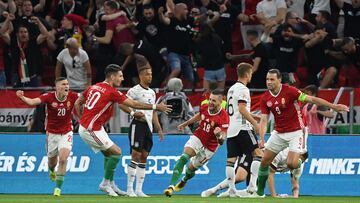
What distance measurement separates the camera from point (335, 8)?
28219 mm

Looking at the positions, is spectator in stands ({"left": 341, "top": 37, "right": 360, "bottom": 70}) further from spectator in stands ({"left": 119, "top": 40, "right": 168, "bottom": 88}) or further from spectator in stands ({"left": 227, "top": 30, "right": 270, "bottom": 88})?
spectator in stands ({"left": 119, "top": 40, "right": 168, "bottom": 88})

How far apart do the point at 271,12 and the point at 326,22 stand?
151 centimetres

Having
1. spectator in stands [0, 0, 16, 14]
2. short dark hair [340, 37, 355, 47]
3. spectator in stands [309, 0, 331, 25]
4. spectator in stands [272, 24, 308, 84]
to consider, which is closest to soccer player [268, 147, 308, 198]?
spectator in stands [272, 24, 308, 84]

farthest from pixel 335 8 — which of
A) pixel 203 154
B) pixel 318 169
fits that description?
pixel 203 154

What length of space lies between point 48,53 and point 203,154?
8.09 m

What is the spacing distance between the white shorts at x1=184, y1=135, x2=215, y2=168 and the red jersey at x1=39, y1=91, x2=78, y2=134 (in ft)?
8.18

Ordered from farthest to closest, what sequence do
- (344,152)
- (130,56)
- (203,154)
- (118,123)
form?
(130,56) → (118,123) → (344,152) → (203,154)

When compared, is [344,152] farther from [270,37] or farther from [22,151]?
[22,151]

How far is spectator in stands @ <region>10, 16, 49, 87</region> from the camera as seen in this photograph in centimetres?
2727

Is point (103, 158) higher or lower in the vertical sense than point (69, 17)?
lower

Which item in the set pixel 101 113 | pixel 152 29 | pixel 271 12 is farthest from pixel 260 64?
pixel 101 113

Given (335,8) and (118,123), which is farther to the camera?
(335,8)

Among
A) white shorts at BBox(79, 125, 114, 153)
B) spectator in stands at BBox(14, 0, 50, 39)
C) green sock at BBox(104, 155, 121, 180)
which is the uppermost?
spectator in stands at BBox(14, 0, 50, 39)

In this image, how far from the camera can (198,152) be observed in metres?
22.1
